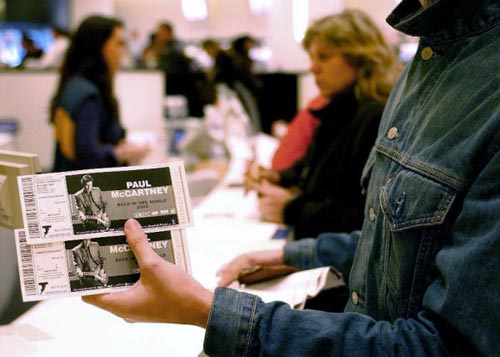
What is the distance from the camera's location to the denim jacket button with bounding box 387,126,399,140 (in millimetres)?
851

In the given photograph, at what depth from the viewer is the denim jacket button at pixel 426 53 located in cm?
86

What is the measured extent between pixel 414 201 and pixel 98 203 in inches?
18.7

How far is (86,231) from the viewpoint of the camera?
863mm

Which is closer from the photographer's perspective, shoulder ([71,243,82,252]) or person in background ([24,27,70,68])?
shoulder ([71,243,82,252])

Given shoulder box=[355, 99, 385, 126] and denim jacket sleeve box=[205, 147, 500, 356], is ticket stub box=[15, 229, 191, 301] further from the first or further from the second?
shoulder box=[355, 99, 385, 126]

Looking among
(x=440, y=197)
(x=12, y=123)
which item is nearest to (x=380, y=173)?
(x=440, y=197)

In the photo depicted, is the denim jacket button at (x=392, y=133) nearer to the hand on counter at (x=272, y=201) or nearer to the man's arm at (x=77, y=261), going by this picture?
the man's arm at (x=77, y=261)

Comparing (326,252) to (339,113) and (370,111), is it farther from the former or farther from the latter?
(339,113)

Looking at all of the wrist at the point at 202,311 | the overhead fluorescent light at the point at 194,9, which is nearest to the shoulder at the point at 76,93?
the wrist at the point at 202,311

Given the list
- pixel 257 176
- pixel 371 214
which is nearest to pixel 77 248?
pixel 371 214

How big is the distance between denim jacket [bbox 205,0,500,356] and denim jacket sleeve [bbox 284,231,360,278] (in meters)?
0.51

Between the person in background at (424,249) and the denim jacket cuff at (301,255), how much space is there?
56cm

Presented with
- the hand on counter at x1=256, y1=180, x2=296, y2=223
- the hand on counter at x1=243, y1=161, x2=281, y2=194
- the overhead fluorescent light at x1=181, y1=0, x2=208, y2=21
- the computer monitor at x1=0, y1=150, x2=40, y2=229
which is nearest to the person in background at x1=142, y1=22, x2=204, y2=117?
the hand on counter at x1=243, y1=161, x2=281, y2=194

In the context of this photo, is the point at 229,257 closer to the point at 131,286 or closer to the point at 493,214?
the point at 131,286
